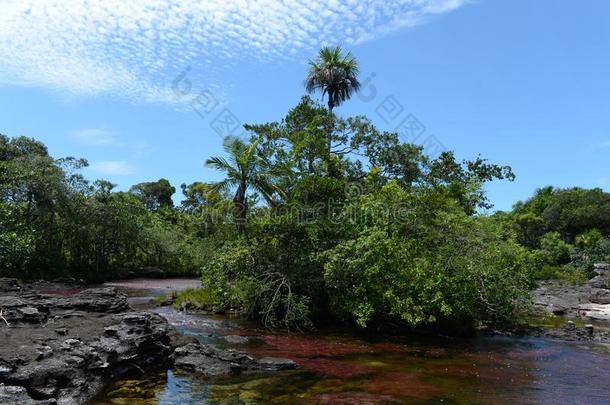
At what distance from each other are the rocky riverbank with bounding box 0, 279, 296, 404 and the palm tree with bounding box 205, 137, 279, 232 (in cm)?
746

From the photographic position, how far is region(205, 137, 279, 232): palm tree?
21.8 meters

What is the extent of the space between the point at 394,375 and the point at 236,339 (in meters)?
5.60

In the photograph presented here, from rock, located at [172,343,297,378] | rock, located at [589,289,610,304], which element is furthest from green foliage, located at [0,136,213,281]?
rock, located at [589,289,610,304]

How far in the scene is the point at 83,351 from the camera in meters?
10.6

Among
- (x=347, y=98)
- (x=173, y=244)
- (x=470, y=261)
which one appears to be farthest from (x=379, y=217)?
(x=173, y=244)

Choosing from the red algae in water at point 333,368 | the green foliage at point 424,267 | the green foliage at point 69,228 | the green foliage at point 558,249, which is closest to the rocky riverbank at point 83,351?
the red algae in water at point 333,368

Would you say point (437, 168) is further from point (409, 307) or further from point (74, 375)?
point (74, 375)

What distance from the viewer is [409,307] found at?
54.1 feet

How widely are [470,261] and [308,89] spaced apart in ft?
65.0

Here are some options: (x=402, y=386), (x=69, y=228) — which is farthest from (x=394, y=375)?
(x=69, y=228)

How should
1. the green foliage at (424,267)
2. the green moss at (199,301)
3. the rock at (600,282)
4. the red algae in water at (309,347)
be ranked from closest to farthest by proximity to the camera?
the red algae in water at (309,347)
the green foliage at (424,267)
the green moss at (199,301)
the rock at (600,282)

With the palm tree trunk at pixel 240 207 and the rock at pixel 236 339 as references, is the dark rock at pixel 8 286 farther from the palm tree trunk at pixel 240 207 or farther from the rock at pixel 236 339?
the rock at pixel 236 339

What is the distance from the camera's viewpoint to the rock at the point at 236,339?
16.2 meters

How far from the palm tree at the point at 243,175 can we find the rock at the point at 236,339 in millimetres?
5791
